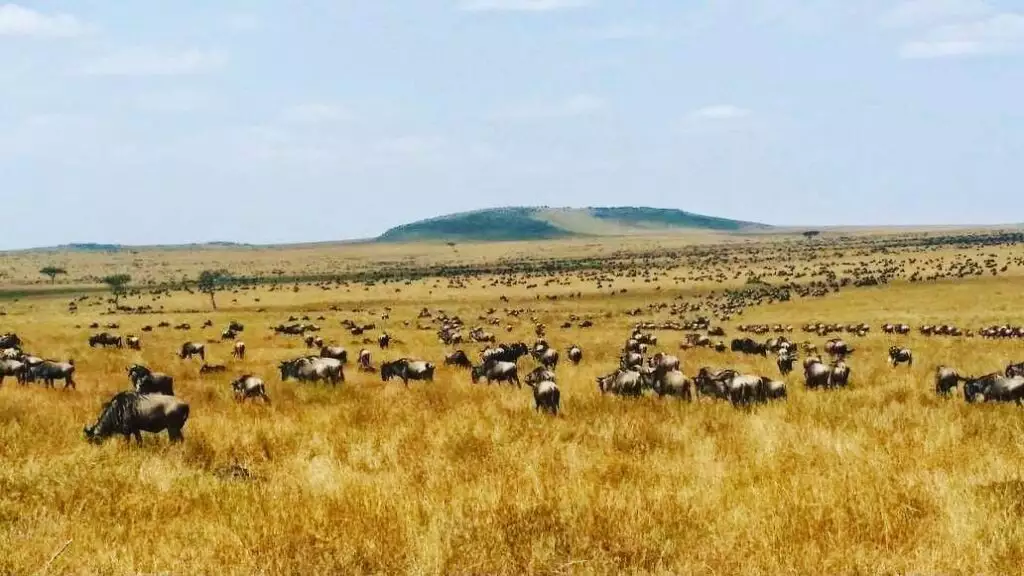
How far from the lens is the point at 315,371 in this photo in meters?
20.4

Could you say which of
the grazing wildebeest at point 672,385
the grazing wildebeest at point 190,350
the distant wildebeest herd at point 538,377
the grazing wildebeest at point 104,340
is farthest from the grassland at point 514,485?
the grazing wildebeest at point 104,340

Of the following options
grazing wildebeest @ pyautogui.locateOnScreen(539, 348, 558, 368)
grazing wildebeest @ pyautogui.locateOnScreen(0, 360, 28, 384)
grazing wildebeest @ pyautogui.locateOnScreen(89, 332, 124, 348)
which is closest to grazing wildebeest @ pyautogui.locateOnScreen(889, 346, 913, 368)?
grazing wildebeest @ pyautogui.locateOnScreen(539, 348, 558, 368)

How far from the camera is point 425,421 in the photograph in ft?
41.5

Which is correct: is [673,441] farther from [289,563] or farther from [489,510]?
[289,563]

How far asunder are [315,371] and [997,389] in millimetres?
16098

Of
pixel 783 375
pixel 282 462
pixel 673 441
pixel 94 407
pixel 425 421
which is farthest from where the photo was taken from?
pixel 783 375

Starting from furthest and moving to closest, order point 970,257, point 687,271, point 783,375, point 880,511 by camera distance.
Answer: point 687,271 → point 970,257 → point 783,375 → point 880,511

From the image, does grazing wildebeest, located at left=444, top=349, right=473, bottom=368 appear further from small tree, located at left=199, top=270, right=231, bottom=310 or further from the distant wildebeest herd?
small tree, located at left=199, top=270, right=231, bottom=310

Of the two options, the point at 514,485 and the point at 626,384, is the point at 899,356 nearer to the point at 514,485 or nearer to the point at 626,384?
the point at 626,384

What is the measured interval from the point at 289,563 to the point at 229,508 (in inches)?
70.6

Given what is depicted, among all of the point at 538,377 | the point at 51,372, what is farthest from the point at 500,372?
the point at 51,372

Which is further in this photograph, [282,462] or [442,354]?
[442,354]

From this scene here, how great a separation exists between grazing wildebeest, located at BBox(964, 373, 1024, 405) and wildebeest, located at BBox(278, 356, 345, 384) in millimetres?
14763

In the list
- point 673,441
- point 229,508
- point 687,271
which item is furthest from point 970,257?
point 229,508
